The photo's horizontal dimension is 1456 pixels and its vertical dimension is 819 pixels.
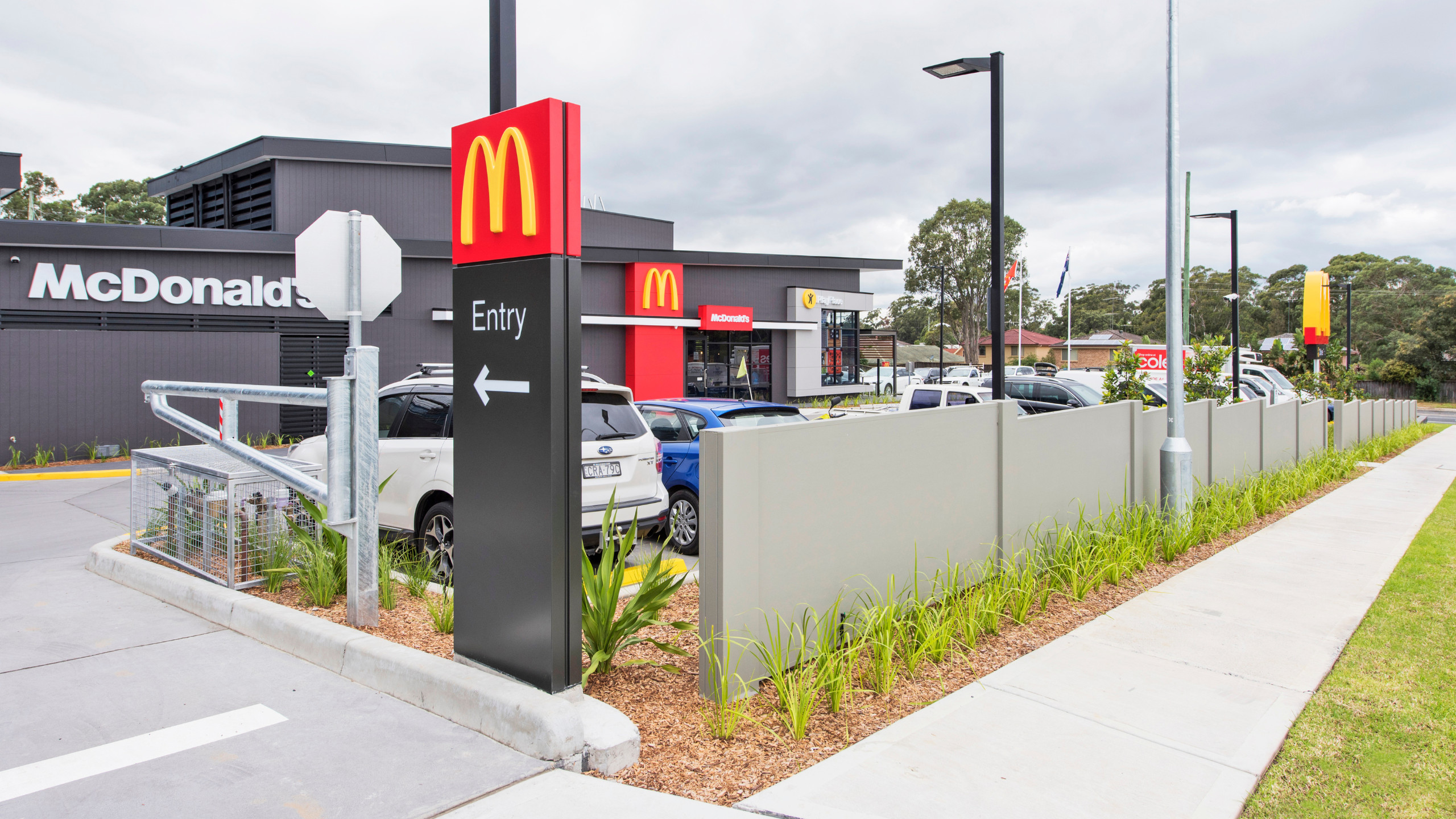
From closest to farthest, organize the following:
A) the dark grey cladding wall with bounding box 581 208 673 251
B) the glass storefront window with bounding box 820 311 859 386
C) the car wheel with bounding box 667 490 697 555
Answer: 1. the car wheel with bounding box 667 490 697 555
2. the dark grey cladding wall with bounding box 581 208 673 251
3. the glass storefront window with bounding box 820 311 859 386

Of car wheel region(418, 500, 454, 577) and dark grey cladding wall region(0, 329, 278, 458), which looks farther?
dark grey cladding wall region(0, 329, 278, 458)

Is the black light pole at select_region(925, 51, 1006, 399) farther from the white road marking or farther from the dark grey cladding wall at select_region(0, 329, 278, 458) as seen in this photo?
the dark grey cladding wall at select_region(0, 329, 278, 458)

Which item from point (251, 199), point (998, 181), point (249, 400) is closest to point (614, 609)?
point (249, 400)

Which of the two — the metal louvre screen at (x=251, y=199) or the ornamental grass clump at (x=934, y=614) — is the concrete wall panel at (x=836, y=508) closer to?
the ornamental grass clump at (x=934, y=614)

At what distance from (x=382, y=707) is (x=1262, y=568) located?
7609mm

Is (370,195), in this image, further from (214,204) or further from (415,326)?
(214,204)

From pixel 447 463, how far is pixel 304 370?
1464 cm

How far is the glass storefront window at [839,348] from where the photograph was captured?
33812mm

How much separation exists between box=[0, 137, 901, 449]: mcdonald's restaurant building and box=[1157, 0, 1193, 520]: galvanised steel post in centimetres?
1339

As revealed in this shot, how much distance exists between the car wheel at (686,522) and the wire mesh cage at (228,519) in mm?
3543

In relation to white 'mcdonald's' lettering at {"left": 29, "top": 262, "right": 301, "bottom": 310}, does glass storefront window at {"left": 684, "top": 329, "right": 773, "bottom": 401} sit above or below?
below

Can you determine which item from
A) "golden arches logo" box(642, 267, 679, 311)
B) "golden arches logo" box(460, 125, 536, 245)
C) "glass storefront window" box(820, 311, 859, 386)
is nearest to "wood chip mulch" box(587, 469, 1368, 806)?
"golden arches logo" box(460, 125, 536, 245)

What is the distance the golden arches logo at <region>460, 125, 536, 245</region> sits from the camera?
Result: 13.9 ft

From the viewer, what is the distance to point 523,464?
4273 mm
